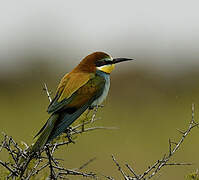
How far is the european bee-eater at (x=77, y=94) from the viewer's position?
10.7 ft

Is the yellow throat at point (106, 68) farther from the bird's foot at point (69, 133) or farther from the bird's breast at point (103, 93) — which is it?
the bird's foot at point (69, 133)

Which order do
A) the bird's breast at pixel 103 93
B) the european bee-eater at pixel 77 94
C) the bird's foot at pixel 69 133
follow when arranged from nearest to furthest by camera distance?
1. the bird's foot at pixel 69 133
2. the european bee-eater at pixel 77 94
3. the bird's breast at pixel 103 93

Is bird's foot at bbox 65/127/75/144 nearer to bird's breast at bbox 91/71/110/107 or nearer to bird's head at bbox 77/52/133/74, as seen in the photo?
bird's breast at bbox 91/71/110/107

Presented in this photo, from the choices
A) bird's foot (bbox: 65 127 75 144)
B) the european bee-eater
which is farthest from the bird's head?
bird's foot (bbox: 65 127 75 144)

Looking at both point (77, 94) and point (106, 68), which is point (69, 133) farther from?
point (106, 68)

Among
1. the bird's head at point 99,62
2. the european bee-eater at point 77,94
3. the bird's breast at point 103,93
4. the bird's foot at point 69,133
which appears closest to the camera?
the bird's foot at point 69,133

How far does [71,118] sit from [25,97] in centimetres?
798

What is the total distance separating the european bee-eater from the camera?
129 inches

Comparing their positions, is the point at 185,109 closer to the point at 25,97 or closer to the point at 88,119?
the point at 25,97

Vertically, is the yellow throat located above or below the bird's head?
below

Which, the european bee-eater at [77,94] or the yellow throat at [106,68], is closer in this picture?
the european bee-eater at [77,94]

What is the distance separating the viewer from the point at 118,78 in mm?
11102

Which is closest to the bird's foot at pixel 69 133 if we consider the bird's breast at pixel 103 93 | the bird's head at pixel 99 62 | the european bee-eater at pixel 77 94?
the european bee-eater at pixel 77 94

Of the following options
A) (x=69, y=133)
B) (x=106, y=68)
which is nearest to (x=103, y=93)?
(x=106, y=68)
